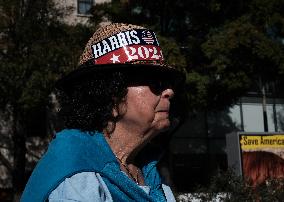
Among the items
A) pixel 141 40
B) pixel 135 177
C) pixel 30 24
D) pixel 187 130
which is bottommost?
pixel 187 130

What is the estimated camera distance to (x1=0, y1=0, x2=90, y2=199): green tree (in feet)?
57.9

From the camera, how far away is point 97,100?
1.99m

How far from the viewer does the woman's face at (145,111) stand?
1.95 metres

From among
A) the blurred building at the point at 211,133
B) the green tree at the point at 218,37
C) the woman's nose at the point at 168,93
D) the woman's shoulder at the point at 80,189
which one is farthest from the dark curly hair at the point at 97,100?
the blurred building at the point at 211,133

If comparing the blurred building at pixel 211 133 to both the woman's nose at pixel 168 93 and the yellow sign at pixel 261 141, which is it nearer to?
the yellow sign at pixel 261 141

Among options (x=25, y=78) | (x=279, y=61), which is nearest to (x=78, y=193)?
(x=25, y=78)

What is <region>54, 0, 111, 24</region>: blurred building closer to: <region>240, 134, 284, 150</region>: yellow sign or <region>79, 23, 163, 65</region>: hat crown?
<region>240, 134, 284, 150</region>: yellow sign

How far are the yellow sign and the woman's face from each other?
1214cm

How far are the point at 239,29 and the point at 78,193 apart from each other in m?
17.3

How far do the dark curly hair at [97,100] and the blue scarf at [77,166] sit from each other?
6cm

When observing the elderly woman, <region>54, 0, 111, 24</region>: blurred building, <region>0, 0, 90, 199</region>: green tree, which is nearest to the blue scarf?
the elderly woman

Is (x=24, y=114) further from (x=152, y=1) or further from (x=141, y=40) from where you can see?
(x=141, y=40)

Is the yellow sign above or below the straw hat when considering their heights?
below

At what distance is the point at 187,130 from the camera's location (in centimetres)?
2855
